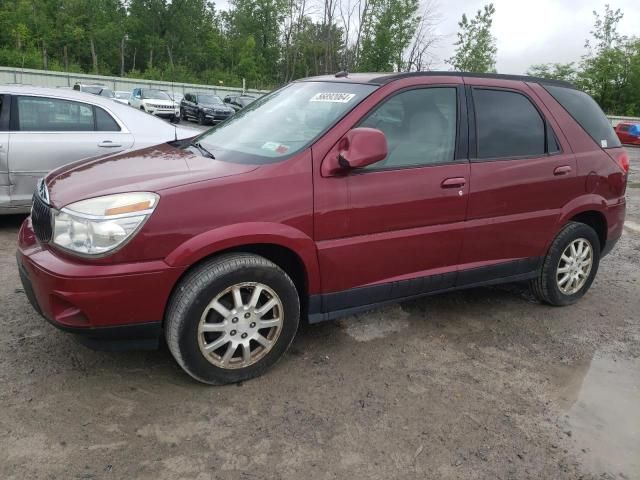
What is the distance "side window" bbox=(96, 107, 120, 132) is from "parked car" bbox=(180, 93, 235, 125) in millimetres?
19374

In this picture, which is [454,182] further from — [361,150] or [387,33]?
[387,33]

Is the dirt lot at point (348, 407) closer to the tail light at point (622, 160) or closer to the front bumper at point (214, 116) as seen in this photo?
the tail light at point (622, 160)

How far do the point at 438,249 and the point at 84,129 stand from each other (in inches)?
168

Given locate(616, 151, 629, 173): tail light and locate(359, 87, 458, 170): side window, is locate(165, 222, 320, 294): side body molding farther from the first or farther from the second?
locate(616, 151, 629, 173): tail light

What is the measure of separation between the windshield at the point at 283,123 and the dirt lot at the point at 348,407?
129 cm

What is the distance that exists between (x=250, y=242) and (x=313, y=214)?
395mm

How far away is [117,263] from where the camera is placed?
8.70ft

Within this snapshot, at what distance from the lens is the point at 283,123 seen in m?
3.56

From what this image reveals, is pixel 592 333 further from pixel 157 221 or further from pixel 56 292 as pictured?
pixel 56 292

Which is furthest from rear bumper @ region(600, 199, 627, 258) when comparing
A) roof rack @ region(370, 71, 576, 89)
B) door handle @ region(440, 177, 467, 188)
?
door handle @ region(440, 177, 467, 188)

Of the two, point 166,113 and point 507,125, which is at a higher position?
point 166,113

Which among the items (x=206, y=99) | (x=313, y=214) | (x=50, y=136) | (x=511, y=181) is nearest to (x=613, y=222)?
(x=511, y=181)

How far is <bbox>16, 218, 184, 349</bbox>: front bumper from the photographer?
2.63 m

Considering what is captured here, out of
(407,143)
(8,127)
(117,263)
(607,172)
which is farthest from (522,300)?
(8,127)
